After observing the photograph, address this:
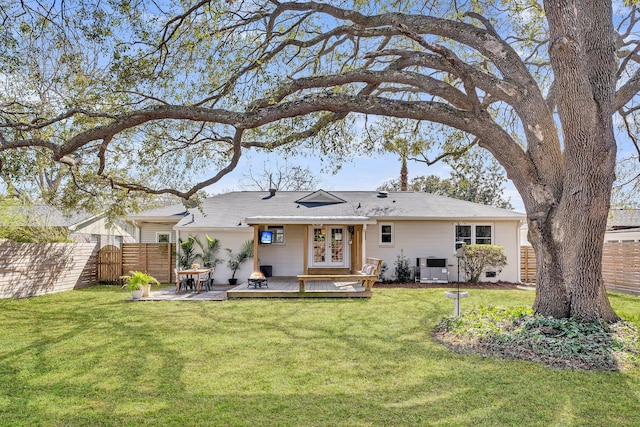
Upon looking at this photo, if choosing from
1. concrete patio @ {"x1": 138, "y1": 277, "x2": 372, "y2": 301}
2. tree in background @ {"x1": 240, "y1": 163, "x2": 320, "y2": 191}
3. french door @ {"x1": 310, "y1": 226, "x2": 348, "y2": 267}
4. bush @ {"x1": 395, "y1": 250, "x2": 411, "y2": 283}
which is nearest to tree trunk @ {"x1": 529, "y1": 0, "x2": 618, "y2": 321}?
concrete patio @ {"x1": 138, "y1": 277, "x2": 372, "y2": 301}

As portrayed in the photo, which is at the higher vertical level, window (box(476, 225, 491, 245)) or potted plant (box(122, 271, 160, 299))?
window (box(476, 225, 491, 245))

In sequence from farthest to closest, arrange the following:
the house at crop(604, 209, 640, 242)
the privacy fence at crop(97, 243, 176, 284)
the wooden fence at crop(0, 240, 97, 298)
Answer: the house at crop(604, 209, 640, 242) < the privacy fence at crop(97, 243, 176, 284) < the wooden fence at crop(0, 240, 97, 298)

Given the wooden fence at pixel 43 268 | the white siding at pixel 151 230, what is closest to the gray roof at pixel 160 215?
the white siding at pixel 151 230

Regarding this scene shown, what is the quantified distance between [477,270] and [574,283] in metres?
10.0

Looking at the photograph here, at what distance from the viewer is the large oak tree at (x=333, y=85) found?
6.73m

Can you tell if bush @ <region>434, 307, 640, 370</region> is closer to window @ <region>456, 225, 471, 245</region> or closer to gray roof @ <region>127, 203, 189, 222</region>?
window @ <region>456, 225, 471, 245</region>

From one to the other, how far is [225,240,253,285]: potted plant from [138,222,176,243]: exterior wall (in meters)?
4.99

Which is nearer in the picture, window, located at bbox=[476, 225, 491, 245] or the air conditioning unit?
the air conditioning unit

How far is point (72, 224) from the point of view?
968 inches

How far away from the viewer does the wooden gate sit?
16.9 meters

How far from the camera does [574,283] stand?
6.80m

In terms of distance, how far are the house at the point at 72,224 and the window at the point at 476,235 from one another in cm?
1413

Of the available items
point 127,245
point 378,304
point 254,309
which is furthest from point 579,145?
point 127,245

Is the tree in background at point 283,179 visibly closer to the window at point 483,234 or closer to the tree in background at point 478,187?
the tree in background at point 478,187
